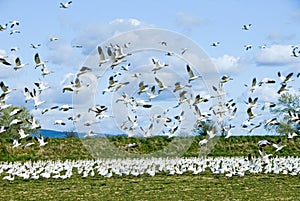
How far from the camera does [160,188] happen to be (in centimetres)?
2952

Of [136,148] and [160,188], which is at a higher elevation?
[136,148]

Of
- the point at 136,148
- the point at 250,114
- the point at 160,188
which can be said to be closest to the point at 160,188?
the point at 160,188

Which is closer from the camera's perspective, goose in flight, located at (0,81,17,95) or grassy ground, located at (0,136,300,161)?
goose in flight, located at (0,81,17,95)

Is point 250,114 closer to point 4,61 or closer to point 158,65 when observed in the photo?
point 158,65

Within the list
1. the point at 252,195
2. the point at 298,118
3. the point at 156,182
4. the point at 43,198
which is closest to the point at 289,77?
the point at 298,118

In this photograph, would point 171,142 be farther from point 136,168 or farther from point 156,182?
point 156,182

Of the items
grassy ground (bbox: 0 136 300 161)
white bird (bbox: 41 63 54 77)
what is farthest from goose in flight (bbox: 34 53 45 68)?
grassy ground (bbox: 0 136 300 161)

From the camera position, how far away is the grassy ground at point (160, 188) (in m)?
26.3

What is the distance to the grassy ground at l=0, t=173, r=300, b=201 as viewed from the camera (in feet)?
86.2

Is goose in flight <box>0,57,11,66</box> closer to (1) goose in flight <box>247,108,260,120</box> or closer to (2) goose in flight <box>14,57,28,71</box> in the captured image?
(2) goose in flight <box>14,57,28,71</box>

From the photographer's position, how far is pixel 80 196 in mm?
26672

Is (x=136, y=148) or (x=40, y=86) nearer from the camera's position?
(x=40, y=86)

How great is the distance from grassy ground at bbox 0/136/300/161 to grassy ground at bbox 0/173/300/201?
20.1 meters

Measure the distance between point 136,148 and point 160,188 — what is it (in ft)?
109
